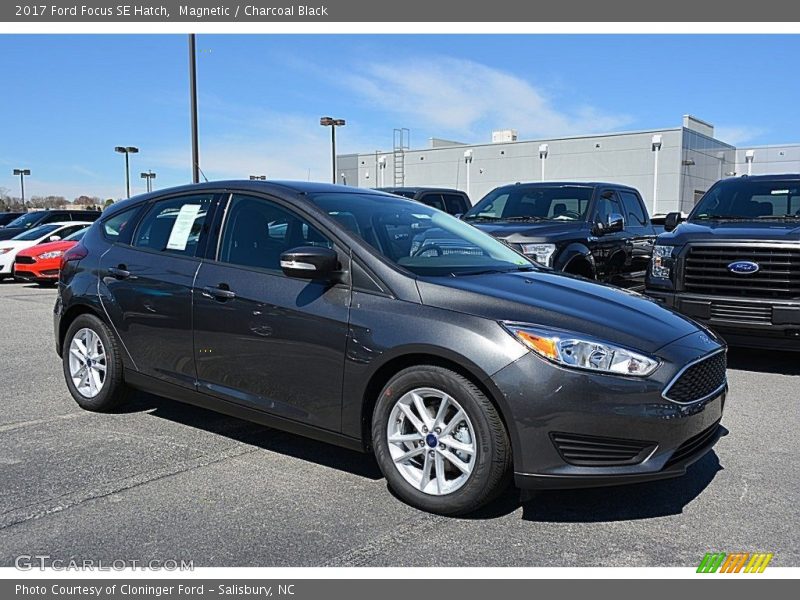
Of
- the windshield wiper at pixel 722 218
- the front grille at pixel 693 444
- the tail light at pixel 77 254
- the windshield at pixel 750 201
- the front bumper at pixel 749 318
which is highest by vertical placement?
the windshield at pixel 750 201

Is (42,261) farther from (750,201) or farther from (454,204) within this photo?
(750,201)

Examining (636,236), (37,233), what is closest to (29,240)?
(37,233)

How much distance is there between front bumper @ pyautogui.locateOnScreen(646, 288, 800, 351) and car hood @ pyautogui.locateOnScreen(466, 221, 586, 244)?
175 centimetres

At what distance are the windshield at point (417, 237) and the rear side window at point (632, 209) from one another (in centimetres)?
583

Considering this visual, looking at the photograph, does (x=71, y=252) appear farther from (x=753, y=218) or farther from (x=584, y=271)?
(x=753, y=218)

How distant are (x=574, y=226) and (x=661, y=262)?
5.23 feet

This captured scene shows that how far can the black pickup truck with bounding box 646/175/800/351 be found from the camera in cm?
654

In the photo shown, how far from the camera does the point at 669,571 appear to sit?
3.08 metres

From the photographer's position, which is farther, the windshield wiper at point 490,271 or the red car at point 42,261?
the red car at point 42,261

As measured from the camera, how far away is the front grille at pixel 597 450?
334 centimetres

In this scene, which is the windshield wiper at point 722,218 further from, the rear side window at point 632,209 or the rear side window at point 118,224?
the rear side window at point 118,224

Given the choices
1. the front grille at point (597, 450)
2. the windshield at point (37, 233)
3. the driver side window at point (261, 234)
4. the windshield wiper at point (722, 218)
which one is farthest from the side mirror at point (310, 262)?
the windshield at point (37, 233)

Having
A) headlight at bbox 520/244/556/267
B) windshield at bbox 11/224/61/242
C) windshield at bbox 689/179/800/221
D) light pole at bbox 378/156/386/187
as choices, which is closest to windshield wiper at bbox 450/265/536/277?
headlight at bbox 520/244/556/267

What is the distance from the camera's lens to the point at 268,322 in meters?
4.15
